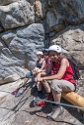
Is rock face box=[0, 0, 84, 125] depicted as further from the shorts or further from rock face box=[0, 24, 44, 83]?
the shorts

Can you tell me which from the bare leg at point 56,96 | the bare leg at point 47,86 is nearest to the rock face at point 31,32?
the bare leg at point 47,86

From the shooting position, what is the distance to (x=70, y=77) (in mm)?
5555

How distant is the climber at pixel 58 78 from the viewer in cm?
534

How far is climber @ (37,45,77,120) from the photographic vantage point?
17.5 feet

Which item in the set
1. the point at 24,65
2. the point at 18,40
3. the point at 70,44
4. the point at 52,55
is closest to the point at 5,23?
the point at 18,40

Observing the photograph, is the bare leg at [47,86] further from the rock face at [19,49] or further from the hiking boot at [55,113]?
the rock face at [19,49]

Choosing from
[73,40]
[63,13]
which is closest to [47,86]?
[73,40]

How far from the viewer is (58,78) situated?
5.34m

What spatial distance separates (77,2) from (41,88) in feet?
10.5

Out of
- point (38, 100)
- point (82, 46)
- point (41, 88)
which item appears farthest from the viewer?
point (82, 46)

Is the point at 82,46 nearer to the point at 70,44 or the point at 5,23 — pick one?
the point at 70,44

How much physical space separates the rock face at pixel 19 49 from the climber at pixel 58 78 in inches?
141

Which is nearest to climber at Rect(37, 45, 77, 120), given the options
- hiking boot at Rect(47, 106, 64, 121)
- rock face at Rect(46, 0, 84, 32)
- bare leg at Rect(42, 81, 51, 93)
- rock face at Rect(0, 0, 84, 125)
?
hiking boot at Rect(47, 106, 64, 121)

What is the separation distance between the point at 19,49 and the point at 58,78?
416 cm
